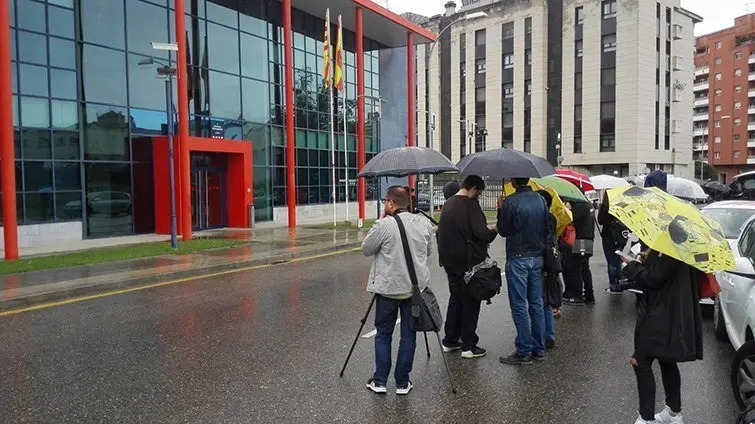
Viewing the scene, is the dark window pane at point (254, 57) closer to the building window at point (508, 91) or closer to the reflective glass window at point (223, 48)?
the reflective glass window at point (223, 48)

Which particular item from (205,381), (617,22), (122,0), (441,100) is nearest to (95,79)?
(122,0)

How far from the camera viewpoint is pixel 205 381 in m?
5.19

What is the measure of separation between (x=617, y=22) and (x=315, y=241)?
4741 cm

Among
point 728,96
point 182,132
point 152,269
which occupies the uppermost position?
point 728,96

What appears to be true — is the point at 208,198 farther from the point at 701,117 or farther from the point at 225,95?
the point at 701,117

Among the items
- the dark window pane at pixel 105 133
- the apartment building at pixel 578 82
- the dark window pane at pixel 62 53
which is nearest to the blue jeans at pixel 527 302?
the dark window pane at pixel 105 133

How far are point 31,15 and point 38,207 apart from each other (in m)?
5.50

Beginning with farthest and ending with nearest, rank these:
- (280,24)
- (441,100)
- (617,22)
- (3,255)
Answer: (441,100) → (617,22) → (280,24) → (3,255)

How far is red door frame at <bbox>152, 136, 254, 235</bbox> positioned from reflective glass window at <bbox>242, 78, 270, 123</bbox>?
2.34 meters

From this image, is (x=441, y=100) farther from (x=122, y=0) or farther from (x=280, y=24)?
(x=122, y=0)

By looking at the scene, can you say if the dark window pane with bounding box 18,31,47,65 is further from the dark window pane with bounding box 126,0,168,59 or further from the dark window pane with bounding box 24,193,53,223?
the dark window pane with bounding box 24,193,53,223

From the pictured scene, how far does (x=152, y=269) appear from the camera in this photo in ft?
38.4

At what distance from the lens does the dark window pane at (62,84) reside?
17344 mm

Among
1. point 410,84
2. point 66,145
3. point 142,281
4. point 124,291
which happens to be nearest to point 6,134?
point 66,145
